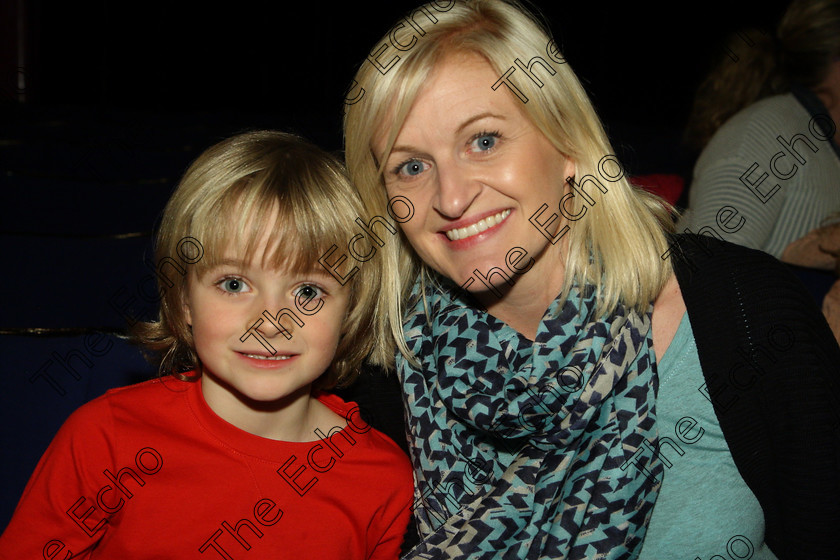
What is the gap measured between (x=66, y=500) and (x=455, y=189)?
83 centimetres

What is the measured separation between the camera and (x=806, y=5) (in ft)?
7.70

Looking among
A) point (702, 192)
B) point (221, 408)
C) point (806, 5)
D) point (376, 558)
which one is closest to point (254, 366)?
point (221, 408)

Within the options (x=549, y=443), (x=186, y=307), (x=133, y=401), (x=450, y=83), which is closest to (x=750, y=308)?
(x=549, y=443)

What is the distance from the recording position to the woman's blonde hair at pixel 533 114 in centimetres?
132

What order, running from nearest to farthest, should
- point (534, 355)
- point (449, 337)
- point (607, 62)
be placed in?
point (534, 355) < point (449, 337) < point (607, 62)

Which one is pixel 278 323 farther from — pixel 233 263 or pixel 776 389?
pixel 776 389

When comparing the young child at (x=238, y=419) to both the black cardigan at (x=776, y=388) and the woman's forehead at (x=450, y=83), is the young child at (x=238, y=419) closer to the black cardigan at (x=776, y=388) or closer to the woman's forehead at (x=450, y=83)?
the woman's forehead at (x=450, y=83)

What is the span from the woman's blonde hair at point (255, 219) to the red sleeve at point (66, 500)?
24 centimetres

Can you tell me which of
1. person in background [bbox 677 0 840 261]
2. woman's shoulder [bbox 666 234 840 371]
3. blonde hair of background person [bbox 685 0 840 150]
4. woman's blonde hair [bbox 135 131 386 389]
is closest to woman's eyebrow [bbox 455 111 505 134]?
woman's blonde hair [bbox 135 131 386 389]

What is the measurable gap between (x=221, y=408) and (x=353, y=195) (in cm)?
47

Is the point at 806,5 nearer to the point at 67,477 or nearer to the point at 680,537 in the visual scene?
the point at 680,537

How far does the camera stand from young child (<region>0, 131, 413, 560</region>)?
126cm

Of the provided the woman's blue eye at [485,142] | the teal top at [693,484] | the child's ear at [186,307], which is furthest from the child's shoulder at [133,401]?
the teal top at [693,484]

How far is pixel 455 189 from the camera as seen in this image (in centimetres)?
129
